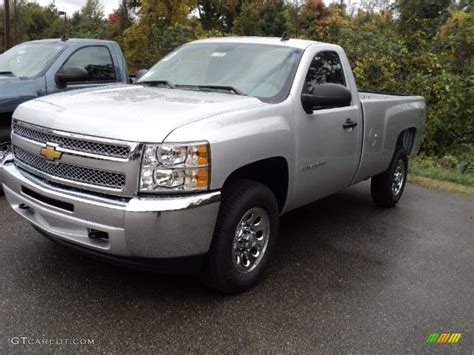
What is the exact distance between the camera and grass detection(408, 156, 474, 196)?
26.3 ft

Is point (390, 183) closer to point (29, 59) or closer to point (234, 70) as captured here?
point (234, 70)

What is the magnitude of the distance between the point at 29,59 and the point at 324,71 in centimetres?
410

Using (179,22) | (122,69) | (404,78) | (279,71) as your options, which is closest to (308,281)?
(279,71)

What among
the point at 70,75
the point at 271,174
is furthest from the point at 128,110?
the point at 70,75

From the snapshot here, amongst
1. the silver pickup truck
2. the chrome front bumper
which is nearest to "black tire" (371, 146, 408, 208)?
the silver pickup truck

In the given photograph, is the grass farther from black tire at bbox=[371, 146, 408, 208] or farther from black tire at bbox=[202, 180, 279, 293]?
black tire at bbox=[202, 180, 279, 293]

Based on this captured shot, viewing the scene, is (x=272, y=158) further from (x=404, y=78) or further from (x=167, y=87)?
(x=404, y=78)

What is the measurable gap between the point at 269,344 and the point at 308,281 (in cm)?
101

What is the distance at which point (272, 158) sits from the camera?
3.80 meters

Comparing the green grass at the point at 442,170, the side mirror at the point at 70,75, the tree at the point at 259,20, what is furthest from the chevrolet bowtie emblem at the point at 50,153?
the tree at the point at 259,20

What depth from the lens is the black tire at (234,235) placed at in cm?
337

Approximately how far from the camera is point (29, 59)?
21.9 ft

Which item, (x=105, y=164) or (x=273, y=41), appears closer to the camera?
(x=105, y=164)

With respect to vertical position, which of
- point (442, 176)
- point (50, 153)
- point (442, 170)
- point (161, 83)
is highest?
point (161, 83)
